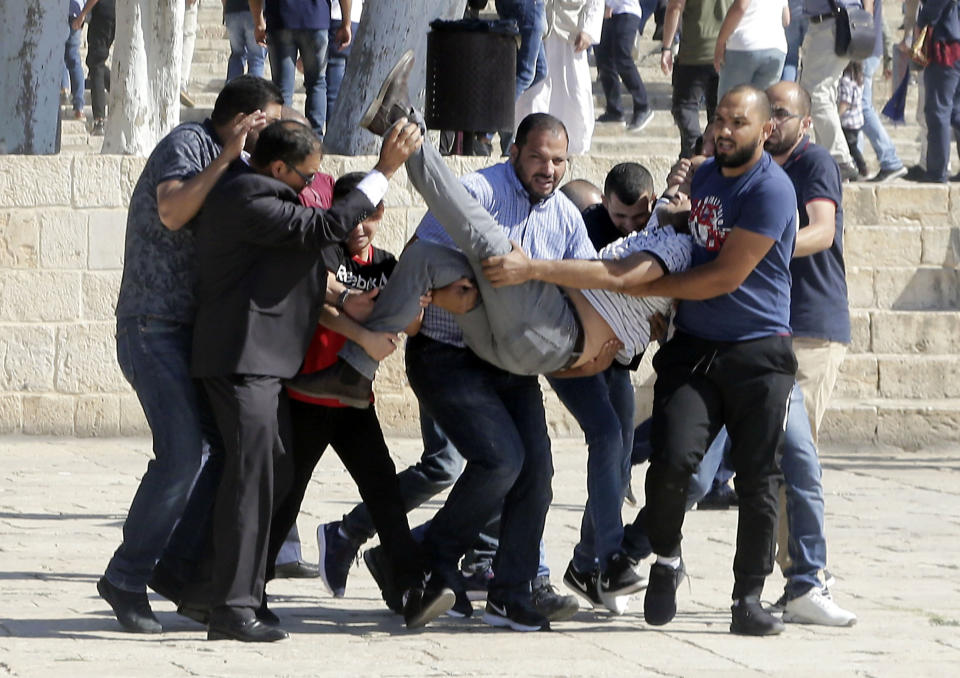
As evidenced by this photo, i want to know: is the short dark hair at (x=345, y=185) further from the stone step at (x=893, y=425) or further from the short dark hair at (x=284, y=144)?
the stone step at (x=893, y=425)

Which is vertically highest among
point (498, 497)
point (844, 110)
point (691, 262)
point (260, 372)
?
point (844, 110)

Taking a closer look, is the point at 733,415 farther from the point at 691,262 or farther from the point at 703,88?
the point at 703,88

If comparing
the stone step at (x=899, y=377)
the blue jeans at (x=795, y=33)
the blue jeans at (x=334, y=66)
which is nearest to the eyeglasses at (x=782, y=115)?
the stone step at (x=899, y=377)

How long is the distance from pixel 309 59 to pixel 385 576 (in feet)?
24.6

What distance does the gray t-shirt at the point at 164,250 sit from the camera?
19.4 ft

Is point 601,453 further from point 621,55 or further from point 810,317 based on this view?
point 621,55

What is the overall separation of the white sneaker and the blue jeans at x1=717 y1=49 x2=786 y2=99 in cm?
589

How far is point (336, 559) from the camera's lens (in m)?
6.52

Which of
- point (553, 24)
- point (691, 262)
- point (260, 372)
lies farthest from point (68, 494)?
point (553, 24)

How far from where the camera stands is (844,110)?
1336cm

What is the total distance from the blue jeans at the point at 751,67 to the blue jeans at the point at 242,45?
4.97 meters

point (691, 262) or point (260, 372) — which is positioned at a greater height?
point (691, 262)

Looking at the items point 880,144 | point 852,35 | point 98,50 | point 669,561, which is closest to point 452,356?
point 669,561

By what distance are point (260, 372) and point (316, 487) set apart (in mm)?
3605
